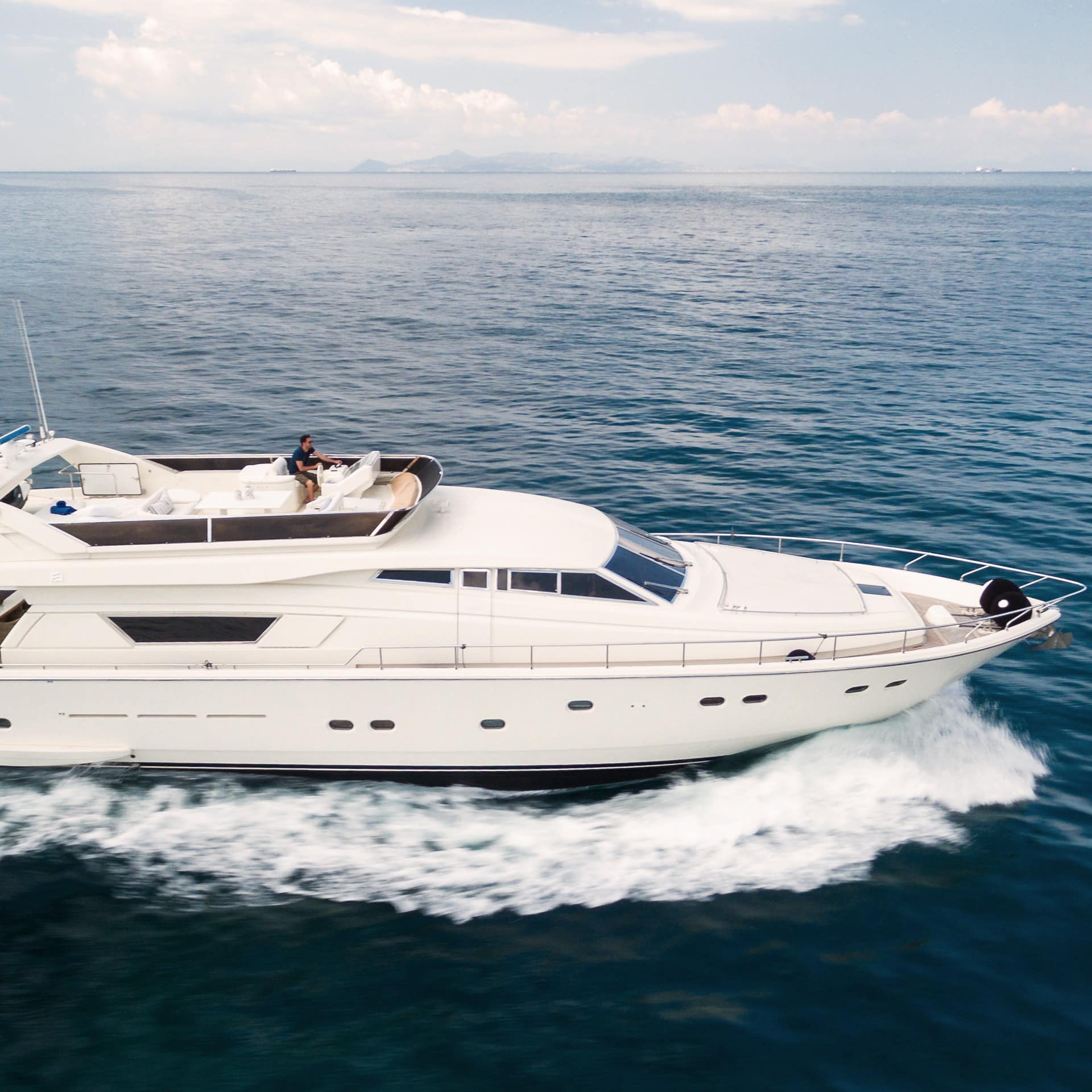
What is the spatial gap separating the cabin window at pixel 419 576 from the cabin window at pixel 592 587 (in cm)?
142

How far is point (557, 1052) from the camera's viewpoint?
783 centimetres

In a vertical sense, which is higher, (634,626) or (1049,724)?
(634,626)

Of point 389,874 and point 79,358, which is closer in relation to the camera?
point 389,874

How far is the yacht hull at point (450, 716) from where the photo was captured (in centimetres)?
1025

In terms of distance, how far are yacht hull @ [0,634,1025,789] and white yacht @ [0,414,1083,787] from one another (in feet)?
0.09

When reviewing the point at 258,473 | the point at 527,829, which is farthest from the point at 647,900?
the point at 258,473

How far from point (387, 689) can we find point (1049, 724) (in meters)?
9.32

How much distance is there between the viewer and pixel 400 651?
→ 34.8 feet

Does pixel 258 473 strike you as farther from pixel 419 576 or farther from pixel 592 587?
pixel 592 587

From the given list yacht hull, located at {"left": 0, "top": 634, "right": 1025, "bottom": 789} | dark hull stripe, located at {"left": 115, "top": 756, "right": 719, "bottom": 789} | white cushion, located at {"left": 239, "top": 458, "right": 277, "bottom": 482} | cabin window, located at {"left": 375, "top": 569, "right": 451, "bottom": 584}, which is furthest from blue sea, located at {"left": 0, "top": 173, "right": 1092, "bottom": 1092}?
white cushion, located at {"left": 239, "top": 458, "right": 277, "bottom": 482}

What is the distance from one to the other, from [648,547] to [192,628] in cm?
589

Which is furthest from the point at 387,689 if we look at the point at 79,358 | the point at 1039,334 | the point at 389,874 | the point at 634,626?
the point at 1039,334

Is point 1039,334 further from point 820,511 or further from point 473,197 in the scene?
point 473,197

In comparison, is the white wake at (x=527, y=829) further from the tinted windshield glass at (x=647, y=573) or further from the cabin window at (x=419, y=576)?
the cabin window at (x=419, y=576)
